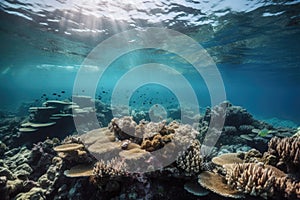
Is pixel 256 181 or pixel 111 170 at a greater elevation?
pixel 256 181

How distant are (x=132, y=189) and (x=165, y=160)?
1.12 m

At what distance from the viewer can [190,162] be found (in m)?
4.95

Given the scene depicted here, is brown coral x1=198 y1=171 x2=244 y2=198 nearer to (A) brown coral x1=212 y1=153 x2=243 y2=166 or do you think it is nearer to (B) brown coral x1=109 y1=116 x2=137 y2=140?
(A) brown coral x1=212 y1=153 x2=243 y2=166

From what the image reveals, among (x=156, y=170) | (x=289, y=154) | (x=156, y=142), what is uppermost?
(x=289, y=154)

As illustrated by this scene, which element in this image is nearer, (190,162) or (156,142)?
(190,162)

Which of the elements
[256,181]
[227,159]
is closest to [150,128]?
[227,159]

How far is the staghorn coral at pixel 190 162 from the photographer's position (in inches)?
193

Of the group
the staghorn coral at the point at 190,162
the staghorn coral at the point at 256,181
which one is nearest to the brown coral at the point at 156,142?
the staghorn coral at the point at 190,162

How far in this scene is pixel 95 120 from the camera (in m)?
17.4

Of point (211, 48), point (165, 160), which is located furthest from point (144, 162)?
point (211, 48)

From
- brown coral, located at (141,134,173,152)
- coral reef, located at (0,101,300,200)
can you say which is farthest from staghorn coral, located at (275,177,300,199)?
brown coral, located at (141,134,173,152)

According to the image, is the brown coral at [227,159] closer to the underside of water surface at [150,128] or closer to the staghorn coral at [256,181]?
the underside of water surface at [150,128]

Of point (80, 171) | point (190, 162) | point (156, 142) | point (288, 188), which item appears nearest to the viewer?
point (288, 188)

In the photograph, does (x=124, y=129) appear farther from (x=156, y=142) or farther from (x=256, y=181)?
(x=256, y=181)
